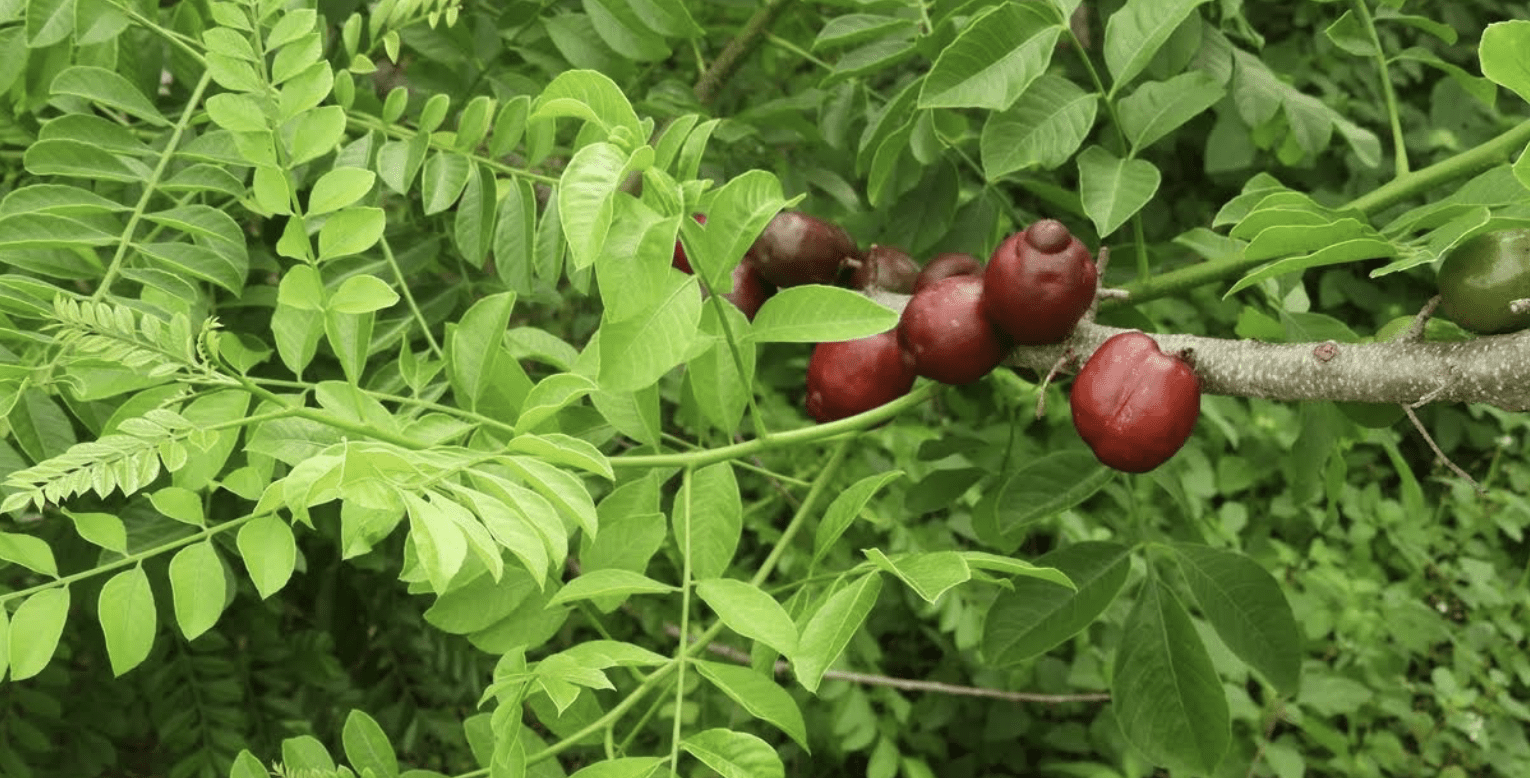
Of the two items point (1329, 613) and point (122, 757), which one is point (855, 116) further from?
point (122, 757)

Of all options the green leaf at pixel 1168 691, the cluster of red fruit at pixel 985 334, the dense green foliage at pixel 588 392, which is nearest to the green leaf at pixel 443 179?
the dense green foliage at pixel 588 392

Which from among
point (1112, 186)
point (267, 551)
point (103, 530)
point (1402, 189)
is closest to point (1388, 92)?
point (1402, 189)

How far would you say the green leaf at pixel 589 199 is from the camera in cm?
62

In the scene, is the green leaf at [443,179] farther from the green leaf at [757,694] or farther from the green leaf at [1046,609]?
the green leaf at [1046,609]

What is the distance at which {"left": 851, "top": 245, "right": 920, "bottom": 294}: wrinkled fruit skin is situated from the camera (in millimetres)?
1173

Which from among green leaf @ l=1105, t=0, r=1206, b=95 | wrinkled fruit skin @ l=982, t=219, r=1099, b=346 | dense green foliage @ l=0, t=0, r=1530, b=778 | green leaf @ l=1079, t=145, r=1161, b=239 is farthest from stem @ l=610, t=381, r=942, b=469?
green leaf @ l=1105, t=0, r=1206, b=95

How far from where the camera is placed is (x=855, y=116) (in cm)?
158

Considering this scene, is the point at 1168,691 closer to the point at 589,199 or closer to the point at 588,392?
the point at 588,392

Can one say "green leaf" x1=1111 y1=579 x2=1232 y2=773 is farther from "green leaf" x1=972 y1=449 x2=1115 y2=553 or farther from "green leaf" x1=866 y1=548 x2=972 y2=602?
"green leaf" x1=866 y1=548 x2=972 y2=602

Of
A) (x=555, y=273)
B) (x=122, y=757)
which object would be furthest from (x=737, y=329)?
(x=122, y=757)

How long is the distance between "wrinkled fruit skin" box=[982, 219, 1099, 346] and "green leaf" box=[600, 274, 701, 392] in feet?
0.97

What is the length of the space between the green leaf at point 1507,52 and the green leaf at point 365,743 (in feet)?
2.63

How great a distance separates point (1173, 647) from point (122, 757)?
1.66 metres

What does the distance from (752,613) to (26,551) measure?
1.58ft
